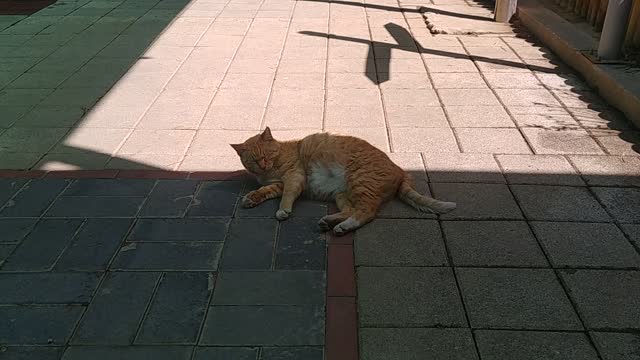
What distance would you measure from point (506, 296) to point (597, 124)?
2642mm

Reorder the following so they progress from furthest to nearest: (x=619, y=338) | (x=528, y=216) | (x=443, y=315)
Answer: (x=528, y=216)
(x=443, y=315)
(x=619, y=338)

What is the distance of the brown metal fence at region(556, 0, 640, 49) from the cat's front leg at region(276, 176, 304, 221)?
159 inches

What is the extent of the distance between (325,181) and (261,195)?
444mm

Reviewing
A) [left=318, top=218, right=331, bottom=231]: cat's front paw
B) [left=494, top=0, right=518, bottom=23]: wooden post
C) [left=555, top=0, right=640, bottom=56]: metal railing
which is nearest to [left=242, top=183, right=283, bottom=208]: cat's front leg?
[left=318, top=218, right=331, bottom=231]: cat's front paw

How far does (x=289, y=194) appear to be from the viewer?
377 centimetres

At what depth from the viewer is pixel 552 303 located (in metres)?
2.86

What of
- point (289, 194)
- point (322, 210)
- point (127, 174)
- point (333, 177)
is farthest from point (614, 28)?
point (127, 174)

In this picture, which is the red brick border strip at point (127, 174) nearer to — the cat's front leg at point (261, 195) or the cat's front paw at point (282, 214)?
the cat's front leg at point (261, 195)

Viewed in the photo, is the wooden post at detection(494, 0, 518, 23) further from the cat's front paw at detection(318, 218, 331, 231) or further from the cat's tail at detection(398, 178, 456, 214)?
the cat's front paw at detection(318, 218, 331, 231)

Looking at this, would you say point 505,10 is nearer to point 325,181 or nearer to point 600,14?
point 600,14

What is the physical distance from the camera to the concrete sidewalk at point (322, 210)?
107 inches

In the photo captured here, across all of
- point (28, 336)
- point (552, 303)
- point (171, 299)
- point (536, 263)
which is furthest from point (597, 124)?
point (28, 336)

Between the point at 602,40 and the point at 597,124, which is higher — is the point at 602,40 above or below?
above

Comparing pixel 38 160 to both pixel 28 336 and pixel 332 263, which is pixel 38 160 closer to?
pixel 28 336
